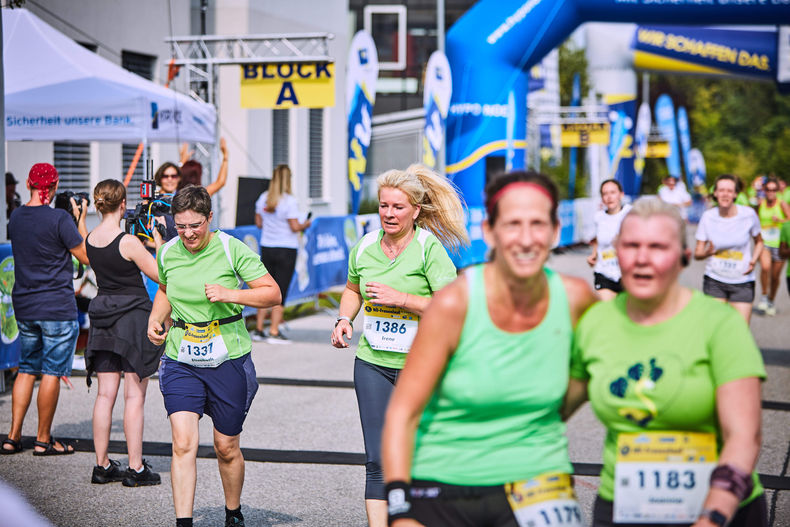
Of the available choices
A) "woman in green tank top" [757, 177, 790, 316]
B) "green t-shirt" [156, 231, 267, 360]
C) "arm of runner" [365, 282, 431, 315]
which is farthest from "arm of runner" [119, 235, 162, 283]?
"woman in green tank top" [757, 177, 790, 316]

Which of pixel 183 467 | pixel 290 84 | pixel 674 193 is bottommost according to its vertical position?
pixel 183 467

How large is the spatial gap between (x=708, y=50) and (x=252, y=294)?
2298cm

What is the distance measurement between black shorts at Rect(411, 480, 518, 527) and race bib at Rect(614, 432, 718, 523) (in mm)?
333

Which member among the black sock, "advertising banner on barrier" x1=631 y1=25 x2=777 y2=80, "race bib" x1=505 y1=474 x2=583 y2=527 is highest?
"advertising banner on barrier" x1=631 y1=25 x2=777 y2=80

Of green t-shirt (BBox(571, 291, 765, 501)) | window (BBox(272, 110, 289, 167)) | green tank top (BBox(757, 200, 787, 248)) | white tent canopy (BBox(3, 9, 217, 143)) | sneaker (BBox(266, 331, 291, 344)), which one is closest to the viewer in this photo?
green t-shirt (BBox(571, 291, 765, 501))

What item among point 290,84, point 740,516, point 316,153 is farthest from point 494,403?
point 316,153

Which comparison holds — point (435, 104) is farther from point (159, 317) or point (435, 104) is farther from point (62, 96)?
point (159, 317)

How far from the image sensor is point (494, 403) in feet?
9.00

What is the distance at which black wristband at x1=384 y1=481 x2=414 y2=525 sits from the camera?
8.71 ft

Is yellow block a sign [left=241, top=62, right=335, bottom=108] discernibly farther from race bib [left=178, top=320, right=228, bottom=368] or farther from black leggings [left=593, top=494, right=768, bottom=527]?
black leggings [left=593, top=494, right=768, bottom=527]

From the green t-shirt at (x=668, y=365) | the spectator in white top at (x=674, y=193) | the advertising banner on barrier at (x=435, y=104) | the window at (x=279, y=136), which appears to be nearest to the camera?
the green t-shirt at (x=668, y=365)

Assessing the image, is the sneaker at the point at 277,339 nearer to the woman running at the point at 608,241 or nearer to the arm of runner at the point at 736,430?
the woman running at the point at 608,241

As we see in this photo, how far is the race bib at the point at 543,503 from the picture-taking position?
2.71m

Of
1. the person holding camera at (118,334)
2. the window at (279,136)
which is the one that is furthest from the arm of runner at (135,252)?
the window at (279,136)
